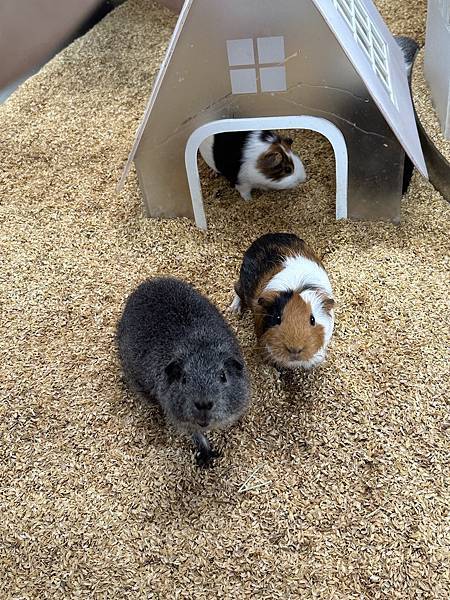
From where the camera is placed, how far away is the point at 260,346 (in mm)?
2963

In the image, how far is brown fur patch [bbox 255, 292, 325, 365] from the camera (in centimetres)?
266

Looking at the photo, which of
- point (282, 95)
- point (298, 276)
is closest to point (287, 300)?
point (298, 276)

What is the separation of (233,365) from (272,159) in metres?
1.71

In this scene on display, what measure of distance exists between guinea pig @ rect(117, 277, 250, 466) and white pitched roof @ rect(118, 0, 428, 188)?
3.89ft

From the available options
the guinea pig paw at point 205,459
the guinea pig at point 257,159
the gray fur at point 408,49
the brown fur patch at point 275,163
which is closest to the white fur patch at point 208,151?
the guinea pig at point 257,159

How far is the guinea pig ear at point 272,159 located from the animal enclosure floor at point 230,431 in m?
0.25

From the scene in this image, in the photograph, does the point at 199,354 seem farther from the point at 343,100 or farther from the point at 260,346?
the point at 343,100

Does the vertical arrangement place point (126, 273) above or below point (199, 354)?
below

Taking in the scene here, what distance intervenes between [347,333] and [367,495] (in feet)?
2.77

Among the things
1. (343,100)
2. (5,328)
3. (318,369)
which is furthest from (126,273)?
(343,100)

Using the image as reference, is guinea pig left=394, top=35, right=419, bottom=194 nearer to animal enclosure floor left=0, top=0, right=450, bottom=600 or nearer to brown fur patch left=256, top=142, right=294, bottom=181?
animal enclosure floor left=0, top=0, right=450, bottom=600

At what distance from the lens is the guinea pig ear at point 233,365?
2523mm

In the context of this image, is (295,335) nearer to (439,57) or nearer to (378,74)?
(378,74)

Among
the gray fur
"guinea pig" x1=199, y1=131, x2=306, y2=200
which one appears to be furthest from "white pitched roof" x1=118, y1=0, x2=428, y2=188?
"guinea pig" x1=199, y1=131, x2=306, y2=200
